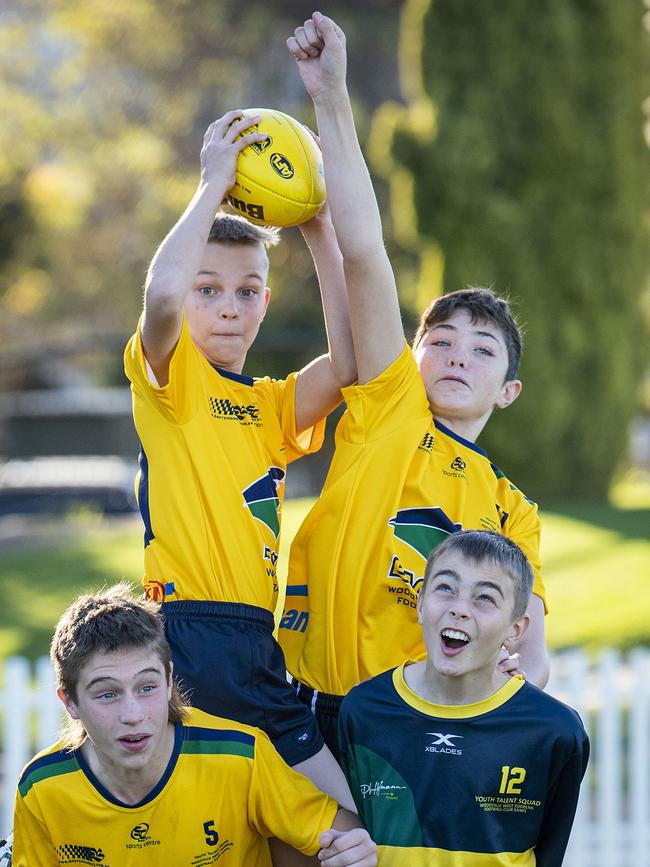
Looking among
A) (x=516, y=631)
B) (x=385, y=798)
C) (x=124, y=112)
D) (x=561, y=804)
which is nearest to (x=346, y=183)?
(x=516, y=631)

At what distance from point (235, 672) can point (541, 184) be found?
1428cm

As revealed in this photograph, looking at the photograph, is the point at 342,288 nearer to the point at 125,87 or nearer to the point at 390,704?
the point at 390,704

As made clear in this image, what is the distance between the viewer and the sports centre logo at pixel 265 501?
3.44 metres

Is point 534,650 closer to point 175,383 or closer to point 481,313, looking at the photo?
point 481,313

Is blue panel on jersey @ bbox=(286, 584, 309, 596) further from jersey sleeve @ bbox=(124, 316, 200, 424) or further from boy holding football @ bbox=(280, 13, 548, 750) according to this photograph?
jersey sleeve @ bbox=(124, 316, 200, 424)

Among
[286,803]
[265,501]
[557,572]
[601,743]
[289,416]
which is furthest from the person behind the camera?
[557,572]

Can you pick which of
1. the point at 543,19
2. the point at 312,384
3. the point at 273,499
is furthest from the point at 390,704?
the point at 543,19

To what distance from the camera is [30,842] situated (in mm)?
3180

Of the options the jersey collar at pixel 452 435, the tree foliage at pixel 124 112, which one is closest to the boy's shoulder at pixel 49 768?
the jersey collar at pixel 452 435

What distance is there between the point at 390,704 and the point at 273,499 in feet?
2.46

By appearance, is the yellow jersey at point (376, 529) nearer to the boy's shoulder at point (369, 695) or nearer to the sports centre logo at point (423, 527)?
the sports centre logo at point (423, 527)

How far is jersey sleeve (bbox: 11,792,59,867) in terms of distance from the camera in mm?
3170

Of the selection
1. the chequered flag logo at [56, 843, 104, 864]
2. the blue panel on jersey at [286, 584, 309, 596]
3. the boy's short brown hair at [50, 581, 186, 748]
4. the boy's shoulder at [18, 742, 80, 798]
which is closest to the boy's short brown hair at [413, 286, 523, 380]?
the blue panel on jersey at [286, 584, 309, 596]

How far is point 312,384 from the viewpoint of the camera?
369cm
